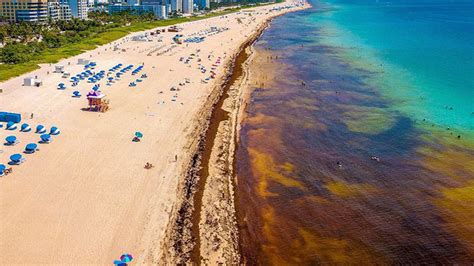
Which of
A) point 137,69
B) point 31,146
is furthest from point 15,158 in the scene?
point 137,69

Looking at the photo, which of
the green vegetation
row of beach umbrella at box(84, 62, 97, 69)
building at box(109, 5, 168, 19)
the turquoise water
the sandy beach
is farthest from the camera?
building at box(109, 5, 168, 19)

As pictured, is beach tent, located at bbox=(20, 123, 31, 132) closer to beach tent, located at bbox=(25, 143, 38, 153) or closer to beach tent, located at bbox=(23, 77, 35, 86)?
beach tent, located at bbox=(25, 143, 38, 153)

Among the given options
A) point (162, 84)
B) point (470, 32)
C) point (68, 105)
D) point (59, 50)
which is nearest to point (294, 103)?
point (162, 84)

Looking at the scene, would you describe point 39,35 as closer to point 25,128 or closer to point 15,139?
point 25,128

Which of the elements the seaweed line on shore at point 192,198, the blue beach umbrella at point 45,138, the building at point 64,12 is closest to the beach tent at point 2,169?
the blue beach umbrella at point 45,138

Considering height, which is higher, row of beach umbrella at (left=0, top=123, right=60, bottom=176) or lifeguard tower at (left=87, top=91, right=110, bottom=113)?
lifeguard tower at (left=87, top=91, right=110, bottom=113)

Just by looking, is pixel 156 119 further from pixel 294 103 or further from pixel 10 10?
pixel 10 10

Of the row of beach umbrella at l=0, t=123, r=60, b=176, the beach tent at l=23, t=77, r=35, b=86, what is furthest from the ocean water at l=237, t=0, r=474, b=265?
the beach tent at l=23, t=77, r=35, b=86

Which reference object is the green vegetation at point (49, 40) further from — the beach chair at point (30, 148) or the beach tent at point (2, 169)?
the beach tent at point (2, 169)
